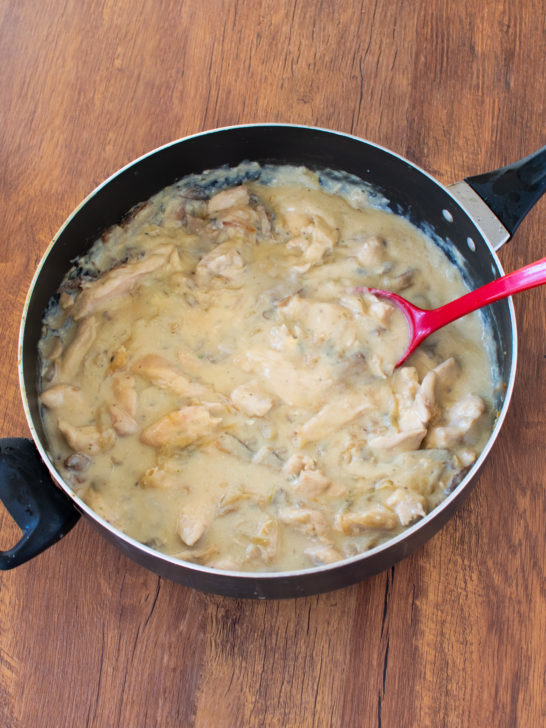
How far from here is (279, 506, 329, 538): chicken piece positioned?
1.33m

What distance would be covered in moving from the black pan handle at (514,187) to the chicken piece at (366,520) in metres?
0.54

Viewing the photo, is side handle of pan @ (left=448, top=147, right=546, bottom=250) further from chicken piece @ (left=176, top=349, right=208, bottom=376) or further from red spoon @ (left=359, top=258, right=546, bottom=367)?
chicken piece @ (left=176, top=349, right=208, bottom=376)

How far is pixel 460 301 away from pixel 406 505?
0.37m

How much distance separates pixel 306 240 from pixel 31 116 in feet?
2.26

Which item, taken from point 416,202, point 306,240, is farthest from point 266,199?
point 416,202

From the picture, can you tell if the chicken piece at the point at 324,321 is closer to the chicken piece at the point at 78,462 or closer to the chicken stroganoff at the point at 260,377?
the chicken stroganoff at the point at 260,377

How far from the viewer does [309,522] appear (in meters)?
1.33

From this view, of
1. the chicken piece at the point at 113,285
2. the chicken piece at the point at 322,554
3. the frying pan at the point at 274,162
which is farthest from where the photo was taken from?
the chicken piece at the point at 113,285

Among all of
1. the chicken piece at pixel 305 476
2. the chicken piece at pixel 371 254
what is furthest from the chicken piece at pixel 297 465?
the chicken piece at pixel 371 254

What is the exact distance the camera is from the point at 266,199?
1.65 m

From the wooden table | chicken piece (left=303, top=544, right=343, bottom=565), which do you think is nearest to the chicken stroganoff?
chicken piece (left=303, top=544, right=343, bottom=565)

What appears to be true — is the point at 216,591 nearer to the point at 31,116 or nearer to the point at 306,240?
the point at 306,240

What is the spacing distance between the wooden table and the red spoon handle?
0.22m

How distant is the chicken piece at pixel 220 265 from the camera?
1.56 metres
